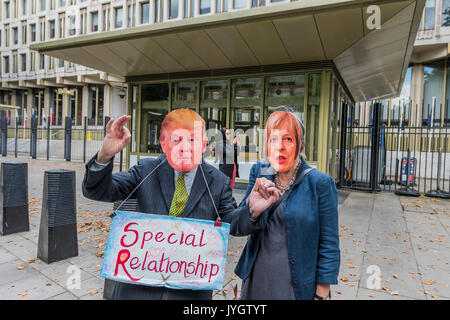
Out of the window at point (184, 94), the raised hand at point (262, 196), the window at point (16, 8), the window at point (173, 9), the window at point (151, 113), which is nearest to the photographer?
the raised hand at point (262, 196)

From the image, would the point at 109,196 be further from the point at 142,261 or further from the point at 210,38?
the point at 210,38

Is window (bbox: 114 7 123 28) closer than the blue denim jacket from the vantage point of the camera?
No

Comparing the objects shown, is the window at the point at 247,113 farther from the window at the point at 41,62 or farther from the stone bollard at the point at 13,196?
the window at the point at 41,62

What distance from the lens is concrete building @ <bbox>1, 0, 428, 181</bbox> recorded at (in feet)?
22.3

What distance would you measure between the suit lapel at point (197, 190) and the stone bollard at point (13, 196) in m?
4.66

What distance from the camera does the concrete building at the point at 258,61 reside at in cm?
679

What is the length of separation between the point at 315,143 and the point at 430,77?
14.3m

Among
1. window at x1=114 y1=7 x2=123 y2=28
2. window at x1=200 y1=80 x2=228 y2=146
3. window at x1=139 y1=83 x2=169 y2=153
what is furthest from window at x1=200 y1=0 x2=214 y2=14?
window at x1=200 y1=80 x2=228 y2=146

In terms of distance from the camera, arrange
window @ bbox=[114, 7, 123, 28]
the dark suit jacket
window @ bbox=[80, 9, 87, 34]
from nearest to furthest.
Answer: the dark suit jacket < window @ bbox=[114, 7, 123, 28] < window @ bbox=[80, 9, 87, 34]

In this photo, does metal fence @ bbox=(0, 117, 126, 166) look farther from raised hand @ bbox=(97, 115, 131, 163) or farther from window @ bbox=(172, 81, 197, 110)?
raised hand @ bbox=(97, 115, 131, 163)

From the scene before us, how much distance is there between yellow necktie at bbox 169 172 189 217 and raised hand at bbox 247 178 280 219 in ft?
1.30

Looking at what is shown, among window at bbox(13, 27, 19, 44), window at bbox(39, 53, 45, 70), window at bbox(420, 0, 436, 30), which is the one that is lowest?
window at bbox(420, 0, 436, 30)

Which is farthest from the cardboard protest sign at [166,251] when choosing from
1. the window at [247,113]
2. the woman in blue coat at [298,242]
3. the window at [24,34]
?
the window at [24,34]

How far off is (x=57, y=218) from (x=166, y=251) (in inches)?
122
